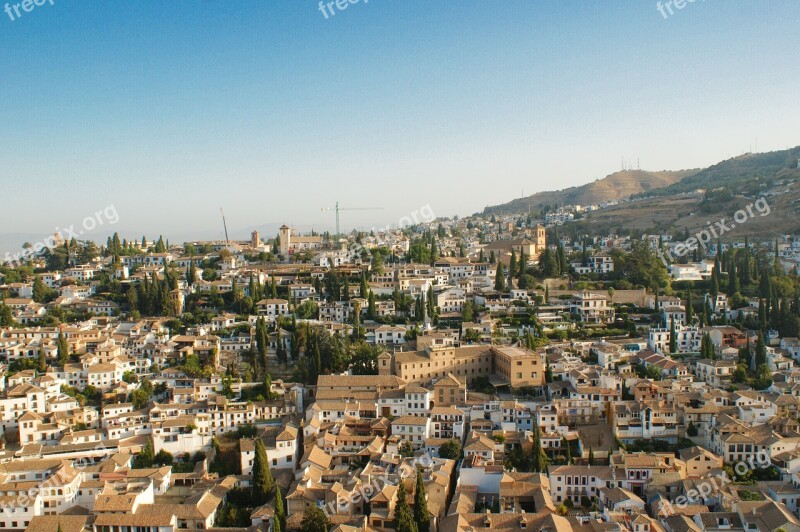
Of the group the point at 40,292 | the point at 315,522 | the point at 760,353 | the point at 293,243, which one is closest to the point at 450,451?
the point at 315,522

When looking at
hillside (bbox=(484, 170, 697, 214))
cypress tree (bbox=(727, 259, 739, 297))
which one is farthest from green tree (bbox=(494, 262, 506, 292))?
hillside (bbox=(484, 170, 697, 214))

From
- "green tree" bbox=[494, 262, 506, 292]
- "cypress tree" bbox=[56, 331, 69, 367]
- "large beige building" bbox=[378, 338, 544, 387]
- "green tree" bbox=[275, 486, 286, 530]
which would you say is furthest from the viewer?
"green tree" bbox=[494, 262, 506, 292]

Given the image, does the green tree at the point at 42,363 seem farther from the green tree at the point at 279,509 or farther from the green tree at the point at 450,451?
the green tree at the point at 450,451

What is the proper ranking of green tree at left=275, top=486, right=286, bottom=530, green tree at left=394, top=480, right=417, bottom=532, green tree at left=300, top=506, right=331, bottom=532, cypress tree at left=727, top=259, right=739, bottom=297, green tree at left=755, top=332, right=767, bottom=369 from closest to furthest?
green tree at left=394, top=480, right=417, bottom=532 → green tree at left=300, top=506, right=331, bottom=532 → green tree at left=275, top=486, right=286, bottom=530 → green tree at left=755, top=332, right=767, bottom=369 → cypress tree at left=727, top=259, right=739, bottom=297

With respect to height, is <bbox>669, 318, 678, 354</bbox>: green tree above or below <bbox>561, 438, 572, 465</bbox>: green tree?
above

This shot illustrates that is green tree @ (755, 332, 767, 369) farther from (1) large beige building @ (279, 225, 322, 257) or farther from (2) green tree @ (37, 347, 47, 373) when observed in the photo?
(1) large beige building @ (279, 225, 322, 257)

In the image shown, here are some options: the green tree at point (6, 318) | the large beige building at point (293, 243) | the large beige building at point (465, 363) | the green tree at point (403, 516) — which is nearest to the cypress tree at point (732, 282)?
the large beige building at point (465, 363)

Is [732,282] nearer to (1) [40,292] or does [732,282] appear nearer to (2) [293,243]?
(2) [293,243]

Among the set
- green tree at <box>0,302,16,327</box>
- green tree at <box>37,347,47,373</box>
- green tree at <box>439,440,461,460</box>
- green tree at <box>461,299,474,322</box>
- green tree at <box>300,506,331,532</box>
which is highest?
green tree at <box>0,302,16,327</box>

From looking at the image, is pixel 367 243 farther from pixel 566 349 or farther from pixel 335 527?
pixel 335 527
